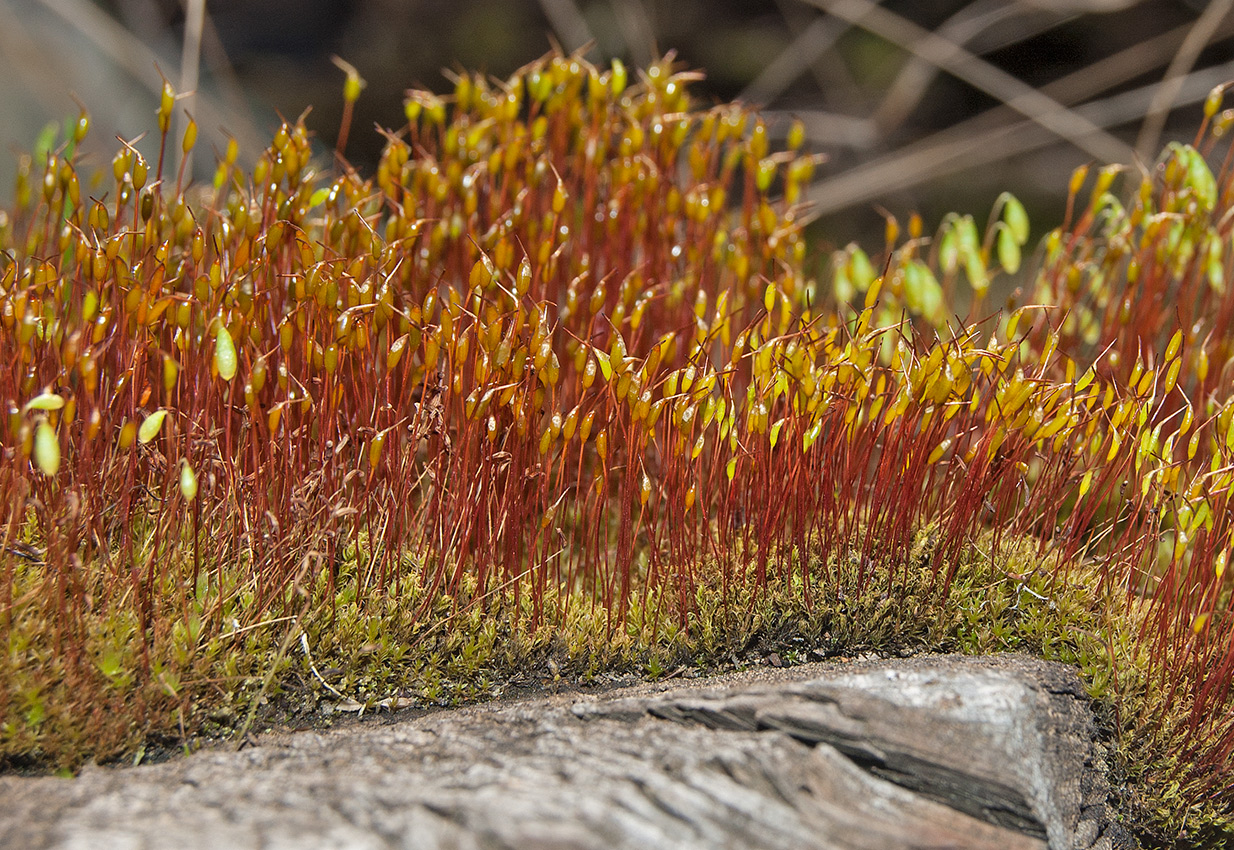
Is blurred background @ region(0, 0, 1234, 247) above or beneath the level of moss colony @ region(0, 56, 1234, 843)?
above

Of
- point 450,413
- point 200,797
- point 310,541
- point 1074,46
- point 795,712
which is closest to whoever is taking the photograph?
point 200,797

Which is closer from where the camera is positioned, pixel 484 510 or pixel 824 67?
pixel 484 510

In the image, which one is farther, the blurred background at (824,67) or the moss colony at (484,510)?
the blurred background at (824,67)

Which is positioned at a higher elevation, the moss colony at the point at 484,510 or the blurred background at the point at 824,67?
the blurred background at the point at 824,67

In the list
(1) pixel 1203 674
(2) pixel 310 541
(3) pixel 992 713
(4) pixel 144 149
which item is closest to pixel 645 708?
(3) pixel 992 713

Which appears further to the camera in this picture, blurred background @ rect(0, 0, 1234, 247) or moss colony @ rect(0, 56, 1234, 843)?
blurred background @ rect(0, 0, 1234, 247)

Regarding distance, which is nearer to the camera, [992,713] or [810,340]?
[992,713]

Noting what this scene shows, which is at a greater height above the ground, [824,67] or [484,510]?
[824,67]

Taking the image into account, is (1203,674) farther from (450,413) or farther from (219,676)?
(219,676)
